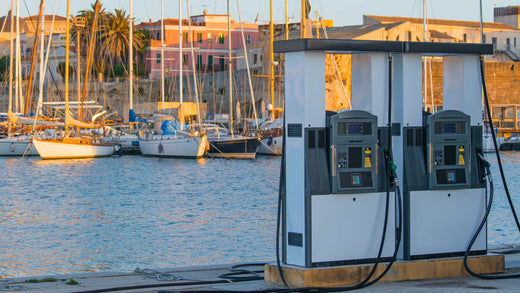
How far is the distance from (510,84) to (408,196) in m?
85.0

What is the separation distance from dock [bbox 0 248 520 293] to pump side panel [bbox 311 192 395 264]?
1.46 ft

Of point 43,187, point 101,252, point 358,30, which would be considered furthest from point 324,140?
point 358,30

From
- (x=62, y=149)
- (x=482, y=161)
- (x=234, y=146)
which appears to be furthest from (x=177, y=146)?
(x=482, y=161)

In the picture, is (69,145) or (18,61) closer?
(69,145)

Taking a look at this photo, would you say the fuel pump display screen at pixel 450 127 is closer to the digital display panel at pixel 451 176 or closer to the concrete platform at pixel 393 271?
the digital display panel at pixel 451 176

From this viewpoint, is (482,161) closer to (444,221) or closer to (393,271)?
(444,221)

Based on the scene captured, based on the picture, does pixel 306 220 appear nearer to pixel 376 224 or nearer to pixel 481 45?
pixel 376 224

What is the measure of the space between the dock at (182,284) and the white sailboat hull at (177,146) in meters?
47.2

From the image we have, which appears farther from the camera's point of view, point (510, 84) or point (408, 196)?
point (510, 84)

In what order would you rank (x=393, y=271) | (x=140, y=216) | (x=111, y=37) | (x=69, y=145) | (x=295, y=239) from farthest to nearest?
(x=111, y=37) → (x=69, y=145) → (x=140, y=216) → (x=393, y=271) → (x=295, y=239)

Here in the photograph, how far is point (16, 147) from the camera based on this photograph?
2554 inches

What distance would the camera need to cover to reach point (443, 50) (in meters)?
10.3

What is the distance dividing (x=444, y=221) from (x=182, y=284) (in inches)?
120

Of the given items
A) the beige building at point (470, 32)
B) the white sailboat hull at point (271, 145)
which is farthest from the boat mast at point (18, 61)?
the beige building at point (470, 32)
